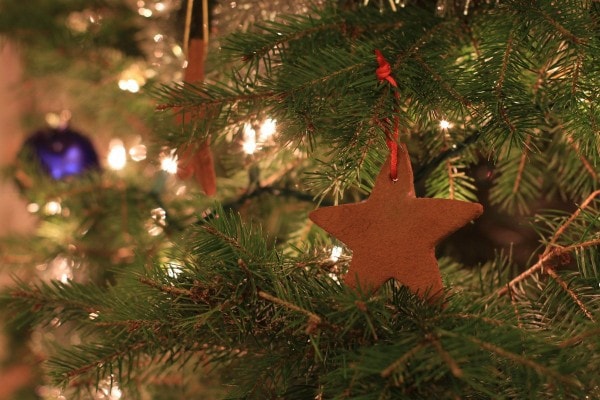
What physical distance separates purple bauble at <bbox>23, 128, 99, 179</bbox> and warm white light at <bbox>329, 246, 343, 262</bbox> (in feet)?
2.21

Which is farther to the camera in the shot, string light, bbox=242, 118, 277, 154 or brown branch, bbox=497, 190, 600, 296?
string light, bbox=242, 118, 277, 154

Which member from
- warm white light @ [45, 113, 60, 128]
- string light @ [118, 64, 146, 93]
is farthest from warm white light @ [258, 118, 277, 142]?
warm white light @ [45, 113, 60, 128]

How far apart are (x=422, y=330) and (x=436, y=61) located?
228mm

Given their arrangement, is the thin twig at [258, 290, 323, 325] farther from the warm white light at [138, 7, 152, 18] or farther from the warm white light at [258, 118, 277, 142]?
the warm white light at [138, 7, 152, 18]

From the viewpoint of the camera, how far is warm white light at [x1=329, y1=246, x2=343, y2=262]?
0.49m

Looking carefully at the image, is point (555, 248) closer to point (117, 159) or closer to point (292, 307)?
point (292, 307)

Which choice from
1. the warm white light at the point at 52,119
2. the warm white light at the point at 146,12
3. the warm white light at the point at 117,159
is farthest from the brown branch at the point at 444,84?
the warm white light at the point at 52,119

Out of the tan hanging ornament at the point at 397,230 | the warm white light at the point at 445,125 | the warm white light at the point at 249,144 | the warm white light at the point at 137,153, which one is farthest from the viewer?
the warm white light at the point at 137,153

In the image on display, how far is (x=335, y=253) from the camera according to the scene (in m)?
0.50

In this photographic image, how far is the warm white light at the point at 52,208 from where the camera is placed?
0.94 metres

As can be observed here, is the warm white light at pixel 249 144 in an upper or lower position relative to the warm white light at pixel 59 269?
upper

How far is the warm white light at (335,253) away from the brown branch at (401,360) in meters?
0.16

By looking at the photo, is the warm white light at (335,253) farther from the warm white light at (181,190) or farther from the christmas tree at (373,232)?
the warm white light at (181,190)

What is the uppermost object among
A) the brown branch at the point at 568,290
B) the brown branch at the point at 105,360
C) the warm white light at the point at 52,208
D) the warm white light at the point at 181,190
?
the brown branch at the point at 568,290
